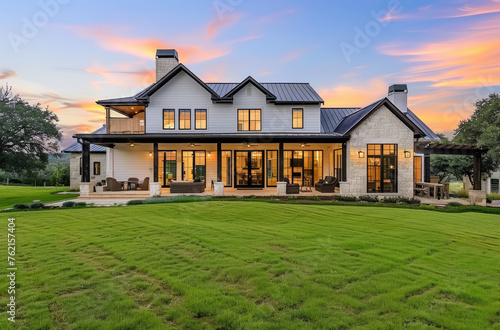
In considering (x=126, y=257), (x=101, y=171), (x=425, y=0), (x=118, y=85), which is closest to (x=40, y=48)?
(x=118, y=85)

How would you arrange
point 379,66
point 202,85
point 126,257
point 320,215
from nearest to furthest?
point 126,257 < point 320,215 < point 202,85 < point 379,66

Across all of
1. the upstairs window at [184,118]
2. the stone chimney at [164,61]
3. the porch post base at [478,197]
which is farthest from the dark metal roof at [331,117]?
the stone chimney at [164,61]

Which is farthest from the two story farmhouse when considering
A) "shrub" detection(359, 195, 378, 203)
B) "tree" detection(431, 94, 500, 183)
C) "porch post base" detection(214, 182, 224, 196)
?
"tree" detection(431, 94, 500, 183)

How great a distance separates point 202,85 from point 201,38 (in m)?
3.18

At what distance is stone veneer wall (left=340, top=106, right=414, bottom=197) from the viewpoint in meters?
16.3

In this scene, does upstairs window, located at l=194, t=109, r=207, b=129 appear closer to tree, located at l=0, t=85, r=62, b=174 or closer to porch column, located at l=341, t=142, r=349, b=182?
porch column, located at l=341, t=142, r=349, b=182

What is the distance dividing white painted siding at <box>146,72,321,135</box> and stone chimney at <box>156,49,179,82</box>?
304cm

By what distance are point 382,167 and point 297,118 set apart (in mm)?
6768

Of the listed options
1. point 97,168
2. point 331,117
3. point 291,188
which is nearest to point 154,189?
point 291,188

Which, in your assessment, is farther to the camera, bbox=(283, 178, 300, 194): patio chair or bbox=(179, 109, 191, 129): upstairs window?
bbox=(179, 109, 191, 129): upstairs window

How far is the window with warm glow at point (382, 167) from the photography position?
→ 16453mm

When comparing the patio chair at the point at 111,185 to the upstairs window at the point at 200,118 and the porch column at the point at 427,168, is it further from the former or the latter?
the porch column at the point at 427,168

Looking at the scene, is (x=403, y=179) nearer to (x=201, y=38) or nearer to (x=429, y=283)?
(x=429, y=283)

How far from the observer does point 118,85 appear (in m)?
22.3
